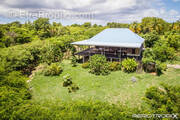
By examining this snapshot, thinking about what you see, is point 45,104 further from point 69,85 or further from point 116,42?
point 116,42

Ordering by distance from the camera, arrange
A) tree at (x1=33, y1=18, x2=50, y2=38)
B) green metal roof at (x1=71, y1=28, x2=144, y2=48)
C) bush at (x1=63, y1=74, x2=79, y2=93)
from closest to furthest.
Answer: bush at (x1=63, y1=74, x2=79, y2=93) → green metal roof at (x1=71, y1=28, x2=144, y2=48) → tree at (x1=33, y1=18, x2=50, y2=38)

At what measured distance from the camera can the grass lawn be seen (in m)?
9.42

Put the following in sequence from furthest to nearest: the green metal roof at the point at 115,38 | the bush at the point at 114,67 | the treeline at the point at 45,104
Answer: the green metal roof at the point at 115,38 → the bush at the point at 114,67 → the treeline at the point at 45,104

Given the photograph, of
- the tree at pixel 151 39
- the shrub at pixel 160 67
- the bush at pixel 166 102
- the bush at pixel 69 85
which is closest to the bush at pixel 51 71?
the bush at pixel 69 85

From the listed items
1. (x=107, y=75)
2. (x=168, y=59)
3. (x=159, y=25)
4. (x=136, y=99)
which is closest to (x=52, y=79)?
(x=107, y=75)

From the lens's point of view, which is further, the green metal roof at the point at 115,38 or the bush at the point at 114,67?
the green metal roof at the point at 115,38

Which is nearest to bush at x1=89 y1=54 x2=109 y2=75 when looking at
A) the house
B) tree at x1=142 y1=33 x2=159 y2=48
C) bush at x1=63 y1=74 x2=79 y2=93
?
the house

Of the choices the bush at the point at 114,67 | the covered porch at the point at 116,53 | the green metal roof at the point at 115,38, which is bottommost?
the bush at the point at 114,67

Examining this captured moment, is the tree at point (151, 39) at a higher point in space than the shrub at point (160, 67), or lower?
higher

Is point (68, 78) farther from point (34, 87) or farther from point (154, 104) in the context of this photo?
point (154, 104)

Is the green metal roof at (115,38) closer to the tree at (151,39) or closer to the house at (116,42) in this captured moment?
the house at (116,42)

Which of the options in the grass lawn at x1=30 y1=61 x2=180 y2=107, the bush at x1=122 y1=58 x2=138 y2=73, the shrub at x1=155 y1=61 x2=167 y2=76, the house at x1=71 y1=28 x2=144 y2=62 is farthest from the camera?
the house at x1=71 y1=28 x2=144 y2=62

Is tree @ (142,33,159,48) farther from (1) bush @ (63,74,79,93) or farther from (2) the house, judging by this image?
(1) bush @ (63,74,79,93)

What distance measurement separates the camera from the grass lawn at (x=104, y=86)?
30.9 feet
